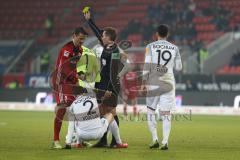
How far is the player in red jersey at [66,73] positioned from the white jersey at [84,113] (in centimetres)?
14

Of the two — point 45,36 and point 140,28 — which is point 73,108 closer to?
point 140,28

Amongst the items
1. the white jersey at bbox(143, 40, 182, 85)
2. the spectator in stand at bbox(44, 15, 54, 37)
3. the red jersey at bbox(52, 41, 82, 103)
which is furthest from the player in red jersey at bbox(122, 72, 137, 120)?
the spectator in stand at bbox(44, 15, 54, 37)

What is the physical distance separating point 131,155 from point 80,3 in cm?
3293

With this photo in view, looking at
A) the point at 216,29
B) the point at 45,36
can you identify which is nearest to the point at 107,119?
the point at 216,29

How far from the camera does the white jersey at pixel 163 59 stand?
12.5 meters

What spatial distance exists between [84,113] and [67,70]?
2.94 feet

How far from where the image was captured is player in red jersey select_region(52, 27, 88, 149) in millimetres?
12297

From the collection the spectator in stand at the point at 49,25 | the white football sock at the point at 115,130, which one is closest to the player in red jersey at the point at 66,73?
the white football sock at the point at 115,130

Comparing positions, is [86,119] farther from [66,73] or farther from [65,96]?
[66,73]

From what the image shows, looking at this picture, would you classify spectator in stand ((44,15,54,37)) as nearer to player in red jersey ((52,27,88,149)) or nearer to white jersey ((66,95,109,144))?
player in red jersey ((52,27,88,149))

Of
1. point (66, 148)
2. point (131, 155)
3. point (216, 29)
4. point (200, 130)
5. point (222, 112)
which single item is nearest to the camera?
A: point (131, 155)

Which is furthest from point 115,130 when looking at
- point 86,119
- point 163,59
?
point 163,59

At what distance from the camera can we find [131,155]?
11211mm

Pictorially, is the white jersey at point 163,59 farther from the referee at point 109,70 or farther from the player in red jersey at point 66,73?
the player in red jersey at point 66,73
